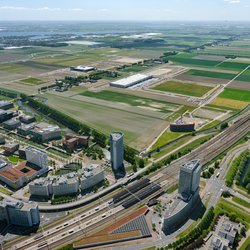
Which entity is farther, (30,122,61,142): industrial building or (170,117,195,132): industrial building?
(170,117,195,132): industrial building

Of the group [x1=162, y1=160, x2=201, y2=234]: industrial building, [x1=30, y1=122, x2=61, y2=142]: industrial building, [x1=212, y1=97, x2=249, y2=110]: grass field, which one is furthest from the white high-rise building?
[x1=212, y1=97, x2=249, y2=110]: grass field

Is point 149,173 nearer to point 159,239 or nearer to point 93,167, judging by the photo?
point 93,167

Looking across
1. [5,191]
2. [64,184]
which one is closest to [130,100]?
[64,184]

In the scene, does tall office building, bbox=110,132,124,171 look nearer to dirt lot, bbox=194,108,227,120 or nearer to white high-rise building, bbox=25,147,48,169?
white high-rise building, bbox=25,147,48,169

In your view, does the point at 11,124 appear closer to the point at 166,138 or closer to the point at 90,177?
the point at 90,177

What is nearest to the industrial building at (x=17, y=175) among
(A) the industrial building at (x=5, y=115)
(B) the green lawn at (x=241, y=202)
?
(A) the industrial building at (x=5, y=115)

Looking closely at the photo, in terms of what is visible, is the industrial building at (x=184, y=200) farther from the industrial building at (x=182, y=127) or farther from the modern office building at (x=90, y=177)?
the industrial building at (x=182, y=127)

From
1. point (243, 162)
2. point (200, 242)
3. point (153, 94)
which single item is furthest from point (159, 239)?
point (153, 94)
